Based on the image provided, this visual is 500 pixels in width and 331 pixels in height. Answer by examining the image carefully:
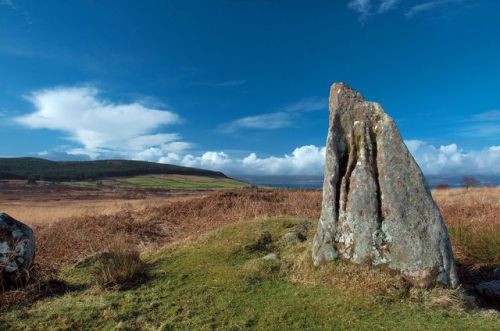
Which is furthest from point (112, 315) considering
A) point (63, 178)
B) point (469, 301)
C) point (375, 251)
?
point (63, 178)

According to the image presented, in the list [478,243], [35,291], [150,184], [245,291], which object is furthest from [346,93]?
[150,184]

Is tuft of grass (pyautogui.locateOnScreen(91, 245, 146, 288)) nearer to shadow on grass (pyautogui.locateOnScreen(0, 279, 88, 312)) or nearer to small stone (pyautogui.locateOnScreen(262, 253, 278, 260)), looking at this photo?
shadow on grass (pyautogui.locateOnScreen(0, 279, 88, 312))

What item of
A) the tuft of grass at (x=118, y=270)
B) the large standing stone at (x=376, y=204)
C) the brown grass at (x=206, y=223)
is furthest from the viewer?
the brown grass at (x=206, y=223)

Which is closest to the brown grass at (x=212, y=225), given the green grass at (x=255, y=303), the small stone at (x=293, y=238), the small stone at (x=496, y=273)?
the small stone at (x=496, y=273)

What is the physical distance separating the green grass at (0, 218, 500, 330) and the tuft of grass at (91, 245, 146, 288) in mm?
293

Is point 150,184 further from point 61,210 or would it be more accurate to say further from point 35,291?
point 35,291

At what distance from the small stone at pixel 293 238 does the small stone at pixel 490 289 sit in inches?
193

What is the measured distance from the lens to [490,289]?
9789mm

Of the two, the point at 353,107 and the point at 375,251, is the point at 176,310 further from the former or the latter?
the point at 353,107

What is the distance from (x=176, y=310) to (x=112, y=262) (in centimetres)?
265

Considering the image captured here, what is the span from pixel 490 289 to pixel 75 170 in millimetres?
141544

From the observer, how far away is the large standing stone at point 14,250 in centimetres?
939

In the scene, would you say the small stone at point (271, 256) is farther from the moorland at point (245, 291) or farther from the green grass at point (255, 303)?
the green grass at point (255, 303)

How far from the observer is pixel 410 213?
9141 millimetres
